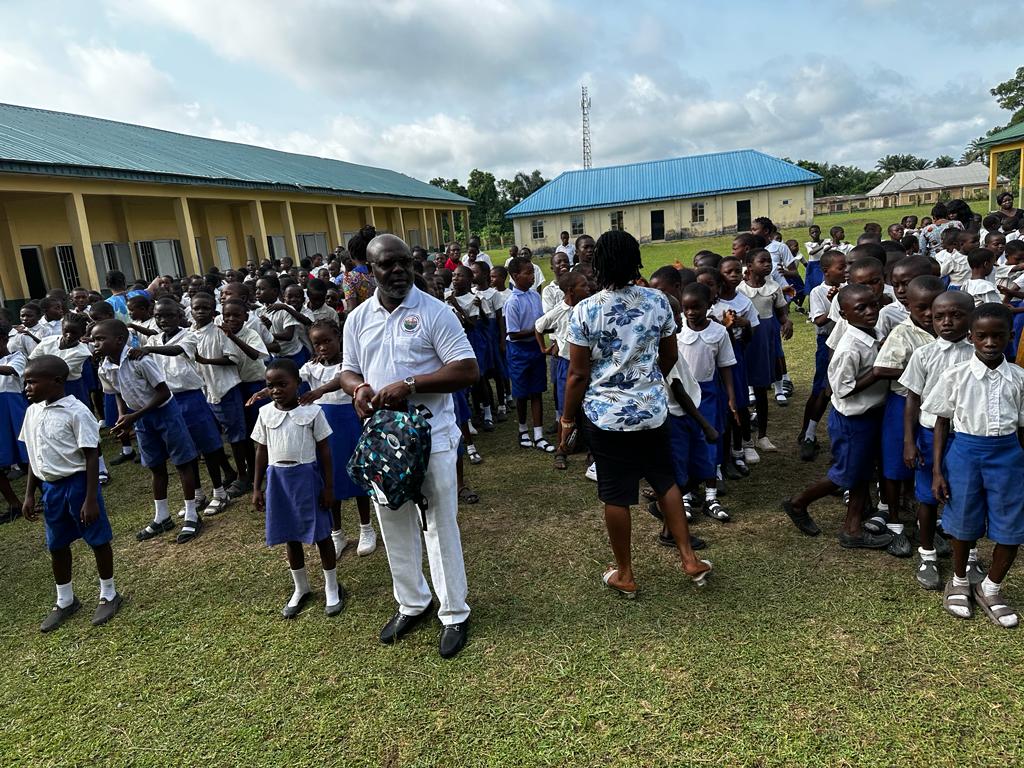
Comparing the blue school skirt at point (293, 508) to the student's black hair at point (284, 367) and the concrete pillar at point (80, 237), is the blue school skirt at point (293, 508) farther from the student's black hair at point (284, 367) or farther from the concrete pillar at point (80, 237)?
the concrete pillar at point (80, 237)

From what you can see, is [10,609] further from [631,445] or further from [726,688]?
[726,688]

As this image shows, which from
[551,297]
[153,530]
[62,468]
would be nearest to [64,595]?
[62,468]

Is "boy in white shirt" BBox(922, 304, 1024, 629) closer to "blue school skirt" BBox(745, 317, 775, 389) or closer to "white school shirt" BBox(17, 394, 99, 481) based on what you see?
"blue school skirt" BBox(745, 317, 775, 389)

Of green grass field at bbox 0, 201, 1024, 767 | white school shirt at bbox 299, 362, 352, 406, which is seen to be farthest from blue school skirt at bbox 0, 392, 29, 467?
white school shirt at bbox 299, 362, 352, 406

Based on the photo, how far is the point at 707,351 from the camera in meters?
4.31

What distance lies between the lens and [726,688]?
2.67m

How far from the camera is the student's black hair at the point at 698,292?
14.0 ft

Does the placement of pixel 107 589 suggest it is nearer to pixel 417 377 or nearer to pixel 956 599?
pixel 417 377

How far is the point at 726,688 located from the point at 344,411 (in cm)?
280

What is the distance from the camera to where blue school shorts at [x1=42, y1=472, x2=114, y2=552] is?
11.9 ft

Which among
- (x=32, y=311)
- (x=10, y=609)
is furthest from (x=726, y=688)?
(x=32, y=311)

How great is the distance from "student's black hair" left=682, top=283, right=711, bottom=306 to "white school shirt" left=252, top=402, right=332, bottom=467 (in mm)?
2491

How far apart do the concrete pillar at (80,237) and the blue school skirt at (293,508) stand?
12.2m

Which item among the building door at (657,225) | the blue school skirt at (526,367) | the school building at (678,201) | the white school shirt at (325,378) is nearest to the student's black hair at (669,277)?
the blue school skirt at (526,367)
